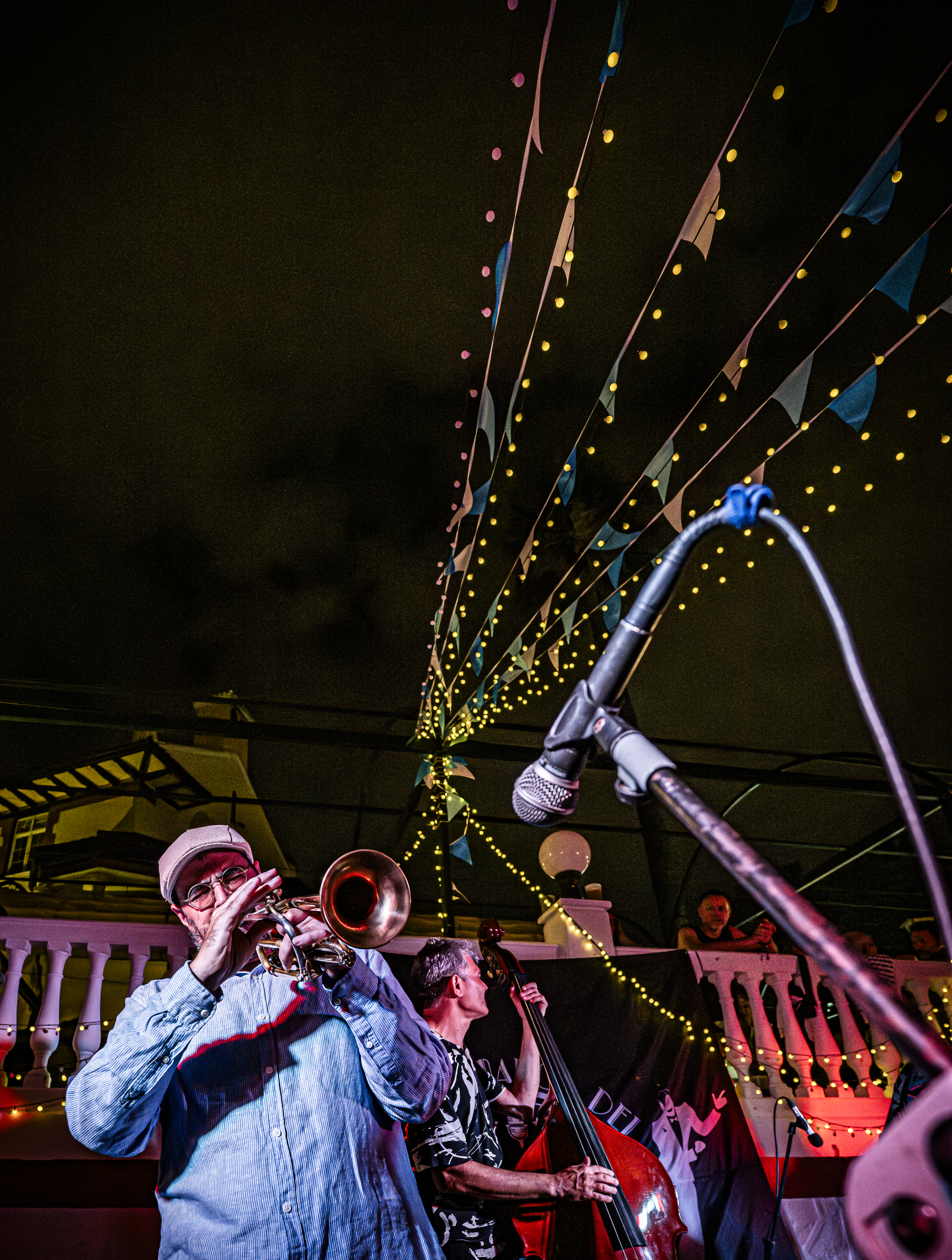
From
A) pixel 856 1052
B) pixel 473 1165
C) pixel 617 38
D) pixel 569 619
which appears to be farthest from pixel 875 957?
pixel 617 38

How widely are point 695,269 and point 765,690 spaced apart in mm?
5391

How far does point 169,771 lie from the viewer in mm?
11203

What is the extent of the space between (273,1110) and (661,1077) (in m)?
2.24

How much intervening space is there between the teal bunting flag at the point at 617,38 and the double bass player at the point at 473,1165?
2976 millimetres

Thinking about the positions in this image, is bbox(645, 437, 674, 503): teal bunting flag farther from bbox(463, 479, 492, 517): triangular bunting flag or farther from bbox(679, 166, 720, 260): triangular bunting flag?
bbox(679, 166, 720, 260): triangular bunting flag

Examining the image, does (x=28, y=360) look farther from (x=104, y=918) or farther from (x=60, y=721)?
(x=104, y=918)

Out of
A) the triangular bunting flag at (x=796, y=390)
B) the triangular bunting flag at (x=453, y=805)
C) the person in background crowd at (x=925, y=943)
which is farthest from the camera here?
the triangular bunting flag at (x=453, y=805)

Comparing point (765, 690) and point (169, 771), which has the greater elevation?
point (169, 771)

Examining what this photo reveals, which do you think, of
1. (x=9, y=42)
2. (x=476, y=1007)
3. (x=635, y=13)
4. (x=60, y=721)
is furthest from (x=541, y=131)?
(x=60, y=721)

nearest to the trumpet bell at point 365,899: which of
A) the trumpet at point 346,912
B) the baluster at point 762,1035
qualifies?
the trumpet at point 346,912

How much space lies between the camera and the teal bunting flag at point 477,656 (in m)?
5.78

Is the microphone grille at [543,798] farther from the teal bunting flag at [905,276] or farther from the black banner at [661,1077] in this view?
the black banner at [661,1077]

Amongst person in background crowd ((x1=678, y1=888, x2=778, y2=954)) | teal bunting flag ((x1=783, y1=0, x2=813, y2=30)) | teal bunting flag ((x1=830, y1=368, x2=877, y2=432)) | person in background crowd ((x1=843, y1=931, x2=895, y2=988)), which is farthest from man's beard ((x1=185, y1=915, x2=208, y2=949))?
person in background crowd ((x1=843, y1=931, x2=895, y2=988))

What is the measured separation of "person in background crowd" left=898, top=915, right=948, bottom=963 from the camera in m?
5.11
